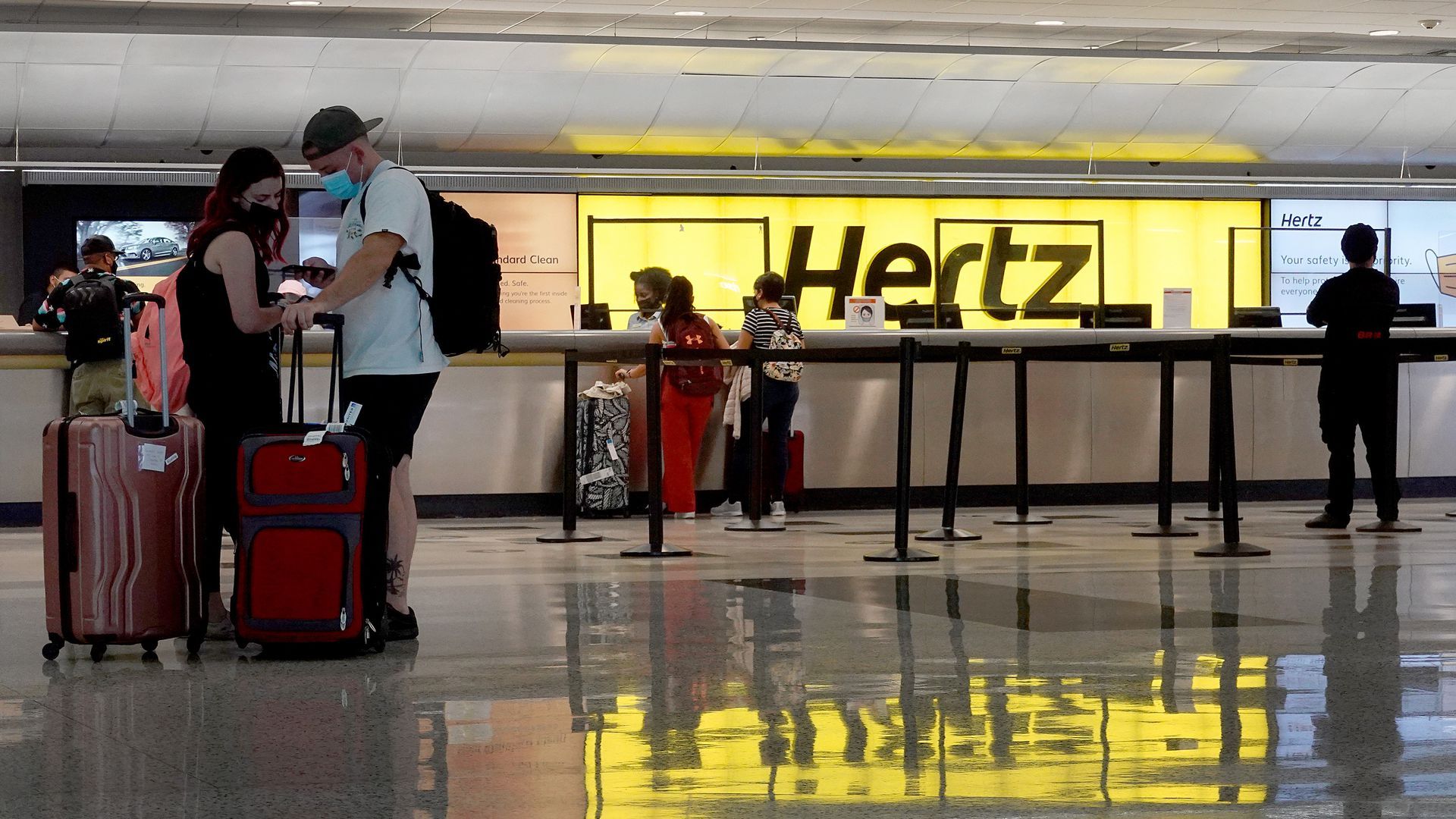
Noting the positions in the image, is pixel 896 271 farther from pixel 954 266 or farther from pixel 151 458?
pixel 151 458

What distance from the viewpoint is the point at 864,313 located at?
38.6 ft

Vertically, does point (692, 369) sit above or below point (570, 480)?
above

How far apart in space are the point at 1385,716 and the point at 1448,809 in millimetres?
707

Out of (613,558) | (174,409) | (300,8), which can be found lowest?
(613,558)

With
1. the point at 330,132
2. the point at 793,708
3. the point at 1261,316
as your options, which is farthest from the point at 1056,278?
the point at 793,708

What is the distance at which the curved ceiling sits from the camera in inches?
464

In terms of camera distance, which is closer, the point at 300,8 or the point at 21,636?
the point at 21,636

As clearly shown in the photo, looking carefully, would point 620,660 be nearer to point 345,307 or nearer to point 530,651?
point 530,651

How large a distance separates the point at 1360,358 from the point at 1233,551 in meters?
2.40

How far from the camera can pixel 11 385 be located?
916 centimetres

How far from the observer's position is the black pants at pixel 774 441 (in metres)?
9.89

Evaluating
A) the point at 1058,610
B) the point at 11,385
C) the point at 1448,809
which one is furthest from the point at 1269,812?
the point at 11,385

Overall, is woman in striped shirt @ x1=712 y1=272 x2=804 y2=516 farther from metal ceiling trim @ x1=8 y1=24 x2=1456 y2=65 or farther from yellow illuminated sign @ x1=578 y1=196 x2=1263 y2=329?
yellow illuminated sign @ x1=578 y1=196 x2=1263 y2=329

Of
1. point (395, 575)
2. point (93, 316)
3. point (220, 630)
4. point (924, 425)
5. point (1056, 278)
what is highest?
point (1056, 278)
